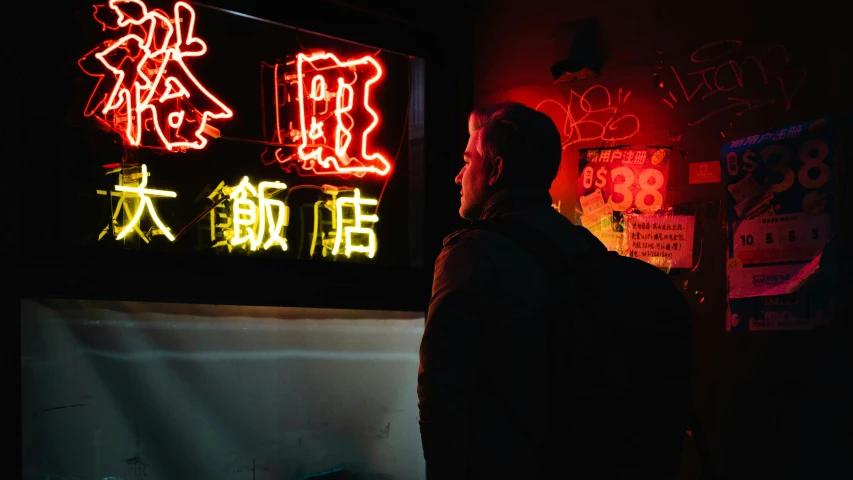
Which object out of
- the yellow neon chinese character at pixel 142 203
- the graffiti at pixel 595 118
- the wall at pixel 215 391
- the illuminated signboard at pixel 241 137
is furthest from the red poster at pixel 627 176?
the yellow neon chinese character at pixel 142 203

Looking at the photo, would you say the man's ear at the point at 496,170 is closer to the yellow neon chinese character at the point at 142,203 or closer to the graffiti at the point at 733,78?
the graffiti at the point at 733,78

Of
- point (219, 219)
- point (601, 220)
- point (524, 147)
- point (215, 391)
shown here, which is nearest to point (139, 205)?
point (219, 219)

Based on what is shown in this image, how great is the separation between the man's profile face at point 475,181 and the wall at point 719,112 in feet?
6.06

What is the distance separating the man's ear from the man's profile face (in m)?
0.02

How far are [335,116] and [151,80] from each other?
116cm

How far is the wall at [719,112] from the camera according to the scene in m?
4.01

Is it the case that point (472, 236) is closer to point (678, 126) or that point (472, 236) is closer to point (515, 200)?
point (515, 200)

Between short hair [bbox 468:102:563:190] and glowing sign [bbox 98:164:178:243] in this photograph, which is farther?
glowing sign [bbox 98:164:178:243]

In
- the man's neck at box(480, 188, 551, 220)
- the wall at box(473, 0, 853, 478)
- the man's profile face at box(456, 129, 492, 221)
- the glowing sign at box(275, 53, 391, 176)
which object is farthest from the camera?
the glowing sign at box(275, 53, 391, 176)

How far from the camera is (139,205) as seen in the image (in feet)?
13.9

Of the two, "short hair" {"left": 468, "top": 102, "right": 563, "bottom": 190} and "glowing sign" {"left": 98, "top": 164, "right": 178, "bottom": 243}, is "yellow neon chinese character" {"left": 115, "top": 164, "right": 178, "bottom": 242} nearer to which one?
"glowing sign" {"left": 98, "top": 164, "right": 178, "bottom": 243}

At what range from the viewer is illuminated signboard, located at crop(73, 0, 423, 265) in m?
4.19

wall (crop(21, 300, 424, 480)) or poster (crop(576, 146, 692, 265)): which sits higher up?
poster (crop(576, 146, 692, 265))

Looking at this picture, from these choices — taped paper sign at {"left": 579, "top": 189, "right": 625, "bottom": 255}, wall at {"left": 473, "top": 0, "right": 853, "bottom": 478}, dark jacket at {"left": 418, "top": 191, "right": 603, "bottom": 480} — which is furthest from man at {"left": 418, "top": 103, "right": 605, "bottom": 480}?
taped paper sign at {"left": 579, "top": 189, "right": 625, "bottom": 255}
